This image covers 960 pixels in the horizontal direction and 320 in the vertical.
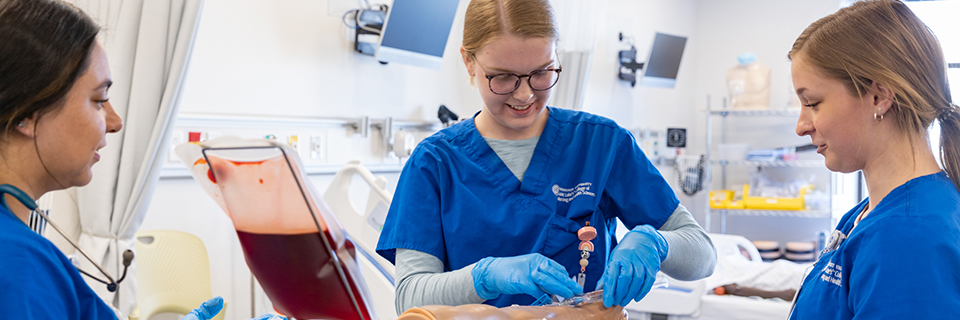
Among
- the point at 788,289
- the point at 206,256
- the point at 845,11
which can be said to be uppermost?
the point at 845,11

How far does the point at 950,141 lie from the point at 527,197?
66 centimetres

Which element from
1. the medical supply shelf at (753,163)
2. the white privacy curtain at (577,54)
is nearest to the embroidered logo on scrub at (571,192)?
the white privacy curtain at (577,54)

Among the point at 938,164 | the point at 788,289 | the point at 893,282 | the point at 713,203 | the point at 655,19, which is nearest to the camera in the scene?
the point at 893,282

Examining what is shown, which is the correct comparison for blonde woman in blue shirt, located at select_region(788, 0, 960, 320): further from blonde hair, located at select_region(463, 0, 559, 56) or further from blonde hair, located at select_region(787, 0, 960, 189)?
blonde hair, located at select_region(463, 0, 559, 56)

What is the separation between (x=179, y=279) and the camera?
2.30 metres

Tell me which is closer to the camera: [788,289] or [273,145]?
[273,145]

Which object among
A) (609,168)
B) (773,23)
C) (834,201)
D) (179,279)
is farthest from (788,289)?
(773,23)

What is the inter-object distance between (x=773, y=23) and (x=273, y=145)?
17.2 ft

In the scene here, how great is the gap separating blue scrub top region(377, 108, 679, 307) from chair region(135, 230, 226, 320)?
1416mm

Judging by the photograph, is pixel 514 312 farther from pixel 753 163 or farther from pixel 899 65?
pixel 753 163

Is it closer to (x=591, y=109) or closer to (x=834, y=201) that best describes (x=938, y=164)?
(x=591, y=109)

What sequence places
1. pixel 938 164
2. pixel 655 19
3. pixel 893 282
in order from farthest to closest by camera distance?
pixel 655 19, pixel 938 164, pixel 893 282

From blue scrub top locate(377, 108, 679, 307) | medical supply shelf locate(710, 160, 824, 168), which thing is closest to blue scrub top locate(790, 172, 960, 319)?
blue scrub top locate(377, 108, 679, 307)

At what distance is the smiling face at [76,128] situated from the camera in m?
0.75
